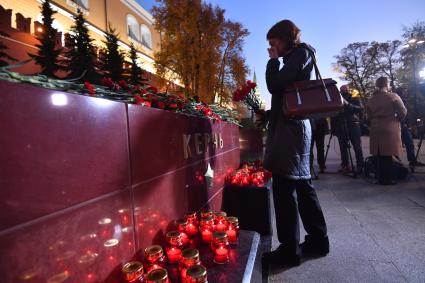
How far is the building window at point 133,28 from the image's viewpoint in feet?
55.9

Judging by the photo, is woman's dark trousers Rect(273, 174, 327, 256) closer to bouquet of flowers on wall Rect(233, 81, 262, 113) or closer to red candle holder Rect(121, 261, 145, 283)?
bouquet of flowers on wall Rect(233, 81, 262, 113)

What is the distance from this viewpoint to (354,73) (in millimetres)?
30859

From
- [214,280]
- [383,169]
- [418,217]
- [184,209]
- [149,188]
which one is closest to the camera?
[214,280]

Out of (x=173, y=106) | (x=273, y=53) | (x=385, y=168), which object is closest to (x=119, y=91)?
(x=173, y=106)

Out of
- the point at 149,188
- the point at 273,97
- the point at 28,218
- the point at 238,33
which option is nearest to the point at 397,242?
the point at 273,97

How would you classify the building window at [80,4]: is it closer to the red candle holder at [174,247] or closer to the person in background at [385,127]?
the person in background at [385,127]

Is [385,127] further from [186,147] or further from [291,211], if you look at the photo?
[186,147]

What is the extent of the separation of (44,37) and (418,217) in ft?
36.2

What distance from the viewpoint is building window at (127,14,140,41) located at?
671 inches

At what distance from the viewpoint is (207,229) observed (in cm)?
160

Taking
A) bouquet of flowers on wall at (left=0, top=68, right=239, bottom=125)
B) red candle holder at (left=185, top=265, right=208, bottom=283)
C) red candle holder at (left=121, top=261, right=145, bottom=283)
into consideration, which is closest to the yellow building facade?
bouquet of flowers on wall at (left=0, top=68, right=239, bottom=125)

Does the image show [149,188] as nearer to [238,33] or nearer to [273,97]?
[273,97]

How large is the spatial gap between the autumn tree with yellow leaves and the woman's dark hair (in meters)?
13.0

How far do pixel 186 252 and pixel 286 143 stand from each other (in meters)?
1.18
